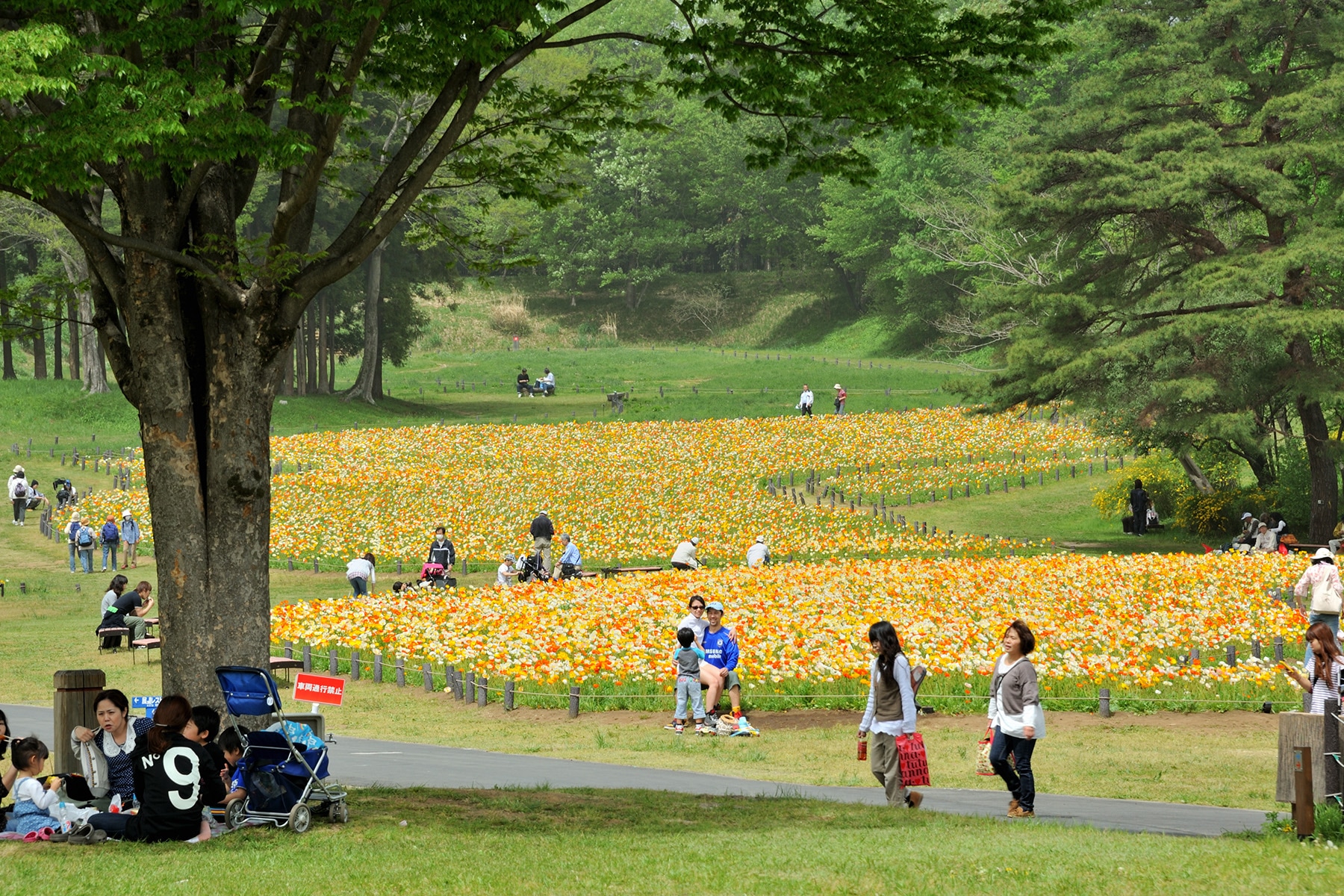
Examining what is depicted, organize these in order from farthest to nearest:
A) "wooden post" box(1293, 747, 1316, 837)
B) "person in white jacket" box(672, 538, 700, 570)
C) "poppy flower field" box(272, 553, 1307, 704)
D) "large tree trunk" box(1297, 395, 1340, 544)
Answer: "large tree trunk" box(1297, 395, 1340, 544) → "person in white jacket" box(672, 538, 700, 570) → "poppy flower field" box(272, 553, 1307, 704) → "wooden post" box(1293, 747, 1316, 837)

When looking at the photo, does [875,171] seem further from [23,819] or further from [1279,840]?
[23,819]

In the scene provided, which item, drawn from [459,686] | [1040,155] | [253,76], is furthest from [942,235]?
[253,76]

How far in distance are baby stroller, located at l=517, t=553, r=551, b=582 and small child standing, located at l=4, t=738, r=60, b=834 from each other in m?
18.4

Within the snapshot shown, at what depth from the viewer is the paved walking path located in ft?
34.4

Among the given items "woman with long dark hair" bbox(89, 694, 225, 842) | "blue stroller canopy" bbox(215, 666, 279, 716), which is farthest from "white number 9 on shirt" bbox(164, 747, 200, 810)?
"blue stroller canopy" bbox(215, 666, 279, 716)

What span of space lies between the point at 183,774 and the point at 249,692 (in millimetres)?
685

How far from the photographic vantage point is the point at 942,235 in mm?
74312

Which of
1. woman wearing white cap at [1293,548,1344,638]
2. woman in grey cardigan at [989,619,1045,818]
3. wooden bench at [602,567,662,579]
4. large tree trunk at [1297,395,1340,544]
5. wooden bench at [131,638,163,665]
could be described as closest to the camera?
woman in grey cardigan at [989,619,1045,818]

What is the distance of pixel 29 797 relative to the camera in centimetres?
895

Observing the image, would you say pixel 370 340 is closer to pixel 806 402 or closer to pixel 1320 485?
pixel 806 402

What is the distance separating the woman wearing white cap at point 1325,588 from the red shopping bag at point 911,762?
28.7 ft

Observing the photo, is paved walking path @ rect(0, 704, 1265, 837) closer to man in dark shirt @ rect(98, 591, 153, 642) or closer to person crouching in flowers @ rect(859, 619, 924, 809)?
person crouching in flowers @ rect(859, 619, 924, 809)

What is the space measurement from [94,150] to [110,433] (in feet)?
153

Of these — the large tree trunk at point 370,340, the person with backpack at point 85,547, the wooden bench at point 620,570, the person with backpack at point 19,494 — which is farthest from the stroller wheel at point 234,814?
the large tree trunk at point 370,340
